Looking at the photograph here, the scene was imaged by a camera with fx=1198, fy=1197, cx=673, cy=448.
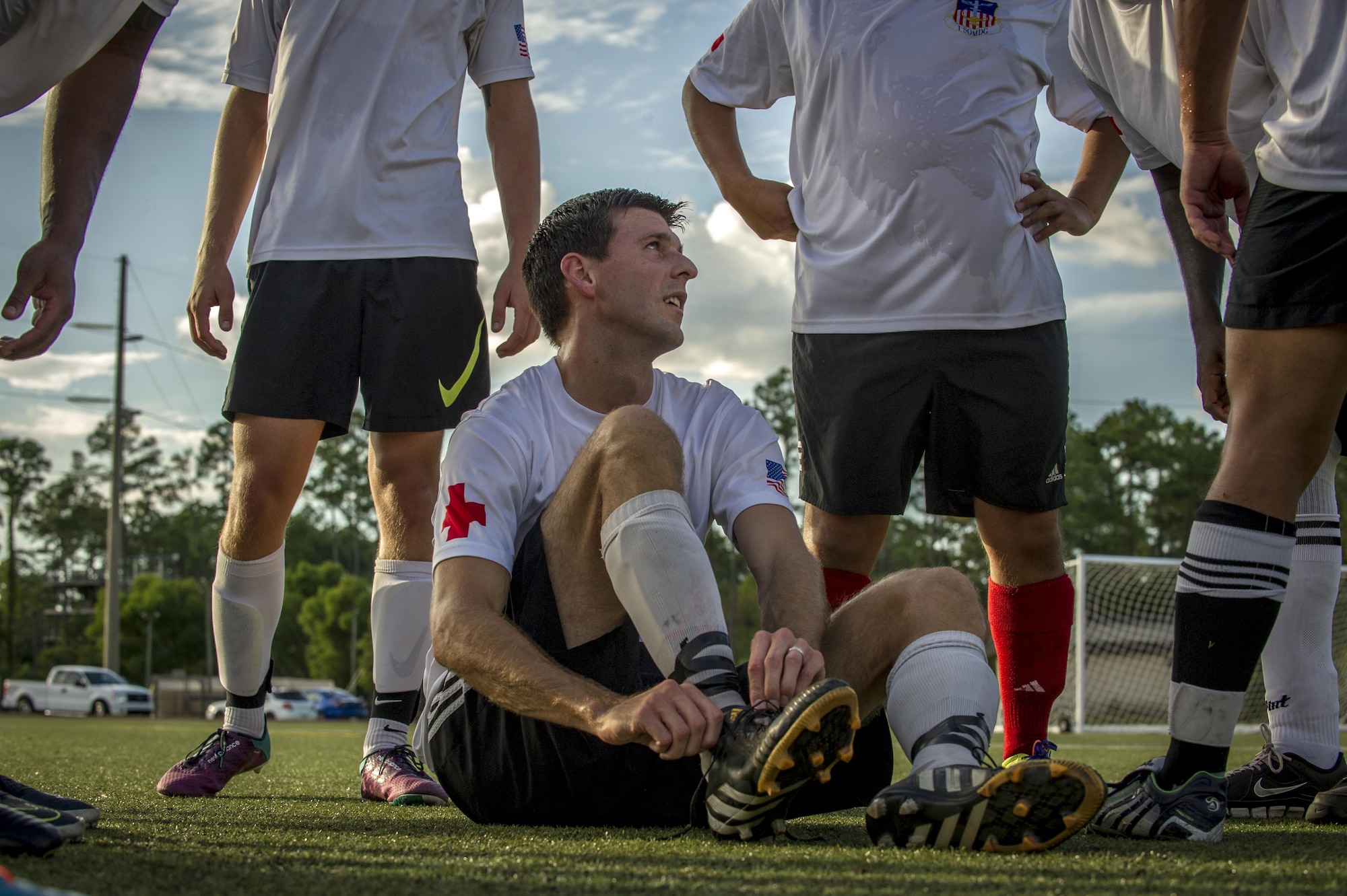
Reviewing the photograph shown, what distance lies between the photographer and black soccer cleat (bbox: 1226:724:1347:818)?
9.62ft

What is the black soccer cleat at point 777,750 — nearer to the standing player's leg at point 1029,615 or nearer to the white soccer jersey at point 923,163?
the standing player's leg at point 1029,615

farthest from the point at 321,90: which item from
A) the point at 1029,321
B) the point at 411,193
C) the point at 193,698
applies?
the point at 193,698

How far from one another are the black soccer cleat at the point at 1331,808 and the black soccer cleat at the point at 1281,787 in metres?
0.20

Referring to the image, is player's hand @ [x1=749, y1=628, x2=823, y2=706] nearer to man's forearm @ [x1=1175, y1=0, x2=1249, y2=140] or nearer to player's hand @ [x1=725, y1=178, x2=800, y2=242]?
man's forearm @ [x1=1175, y1=0, x2=1249, y2=140]

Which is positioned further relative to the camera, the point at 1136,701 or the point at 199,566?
the point at 199,566

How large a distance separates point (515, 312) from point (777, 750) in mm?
2201

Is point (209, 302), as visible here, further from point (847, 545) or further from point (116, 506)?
point (116, 506)

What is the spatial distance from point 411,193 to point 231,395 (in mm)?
821

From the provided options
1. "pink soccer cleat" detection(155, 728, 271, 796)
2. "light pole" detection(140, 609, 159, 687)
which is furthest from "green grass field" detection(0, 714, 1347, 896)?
"light pole" detection(140, 609, 159, 687)

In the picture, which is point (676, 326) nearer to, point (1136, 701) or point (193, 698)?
point (1136, 701)

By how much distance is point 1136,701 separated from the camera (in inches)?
734

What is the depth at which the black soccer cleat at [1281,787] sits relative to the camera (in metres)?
2.93

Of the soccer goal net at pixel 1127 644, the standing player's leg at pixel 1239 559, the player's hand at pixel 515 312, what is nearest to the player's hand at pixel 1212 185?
the standing player's leg at pixel 1239 559

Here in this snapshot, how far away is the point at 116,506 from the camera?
35031mm
